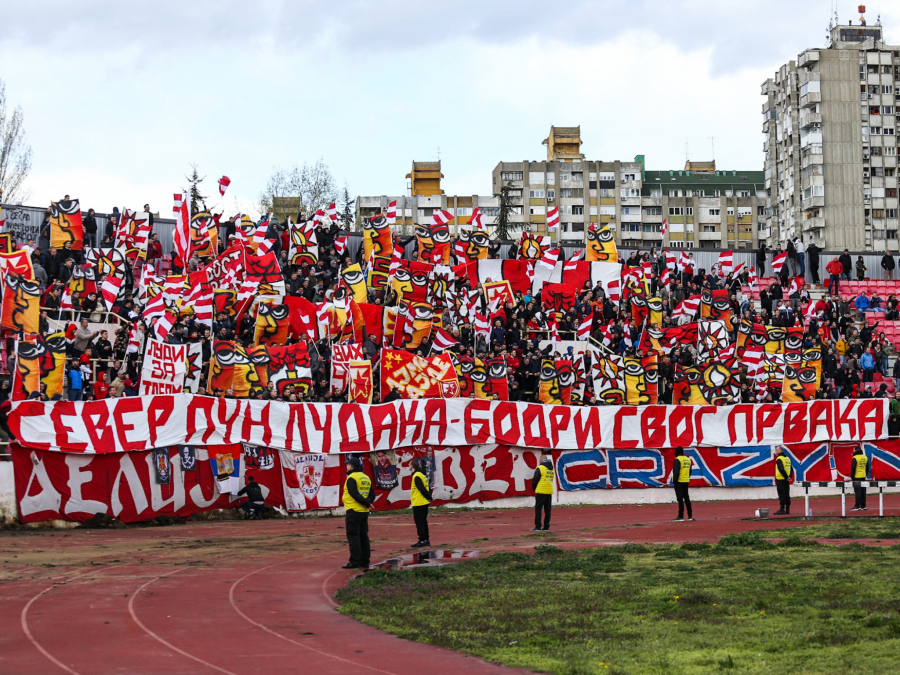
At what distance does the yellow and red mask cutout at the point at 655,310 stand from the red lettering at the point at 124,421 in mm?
20019

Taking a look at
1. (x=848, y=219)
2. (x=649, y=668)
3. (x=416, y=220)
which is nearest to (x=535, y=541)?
(x=649, y=668)

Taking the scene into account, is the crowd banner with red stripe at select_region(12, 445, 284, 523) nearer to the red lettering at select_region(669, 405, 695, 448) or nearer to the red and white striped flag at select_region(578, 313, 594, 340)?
the red and white striped flag at select_region(578, 313, 594, 340)

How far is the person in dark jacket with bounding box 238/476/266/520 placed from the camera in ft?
93.7

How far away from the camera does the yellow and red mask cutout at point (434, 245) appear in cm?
4112

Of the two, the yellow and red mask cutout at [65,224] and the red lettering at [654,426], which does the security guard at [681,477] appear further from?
the yellow and red mask cutout at [65,224]

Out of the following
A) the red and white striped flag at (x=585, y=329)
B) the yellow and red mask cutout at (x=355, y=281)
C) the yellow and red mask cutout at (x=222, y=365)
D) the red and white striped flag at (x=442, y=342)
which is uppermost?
the yellow and red mask cutout at (x=355, y=281)

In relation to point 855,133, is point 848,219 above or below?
below

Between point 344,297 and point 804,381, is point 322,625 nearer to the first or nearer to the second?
point 344,297

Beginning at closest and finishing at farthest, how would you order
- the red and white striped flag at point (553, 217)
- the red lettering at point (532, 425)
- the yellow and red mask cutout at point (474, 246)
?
the red lettering at point (532, 425)
the yellow and red mask cutout at point (474, 246)
the red and white striped flag at point (553, 217)

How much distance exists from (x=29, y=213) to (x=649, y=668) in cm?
3692

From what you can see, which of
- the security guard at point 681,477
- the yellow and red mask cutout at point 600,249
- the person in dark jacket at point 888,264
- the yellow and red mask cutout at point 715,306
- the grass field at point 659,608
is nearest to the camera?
the grass field at point 659,608

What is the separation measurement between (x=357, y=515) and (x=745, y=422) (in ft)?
68.5

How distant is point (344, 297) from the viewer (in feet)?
113

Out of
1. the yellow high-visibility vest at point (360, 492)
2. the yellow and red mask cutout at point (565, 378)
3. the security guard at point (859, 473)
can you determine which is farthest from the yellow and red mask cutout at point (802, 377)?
the yellow high-visibility vest at point (360, 492)
